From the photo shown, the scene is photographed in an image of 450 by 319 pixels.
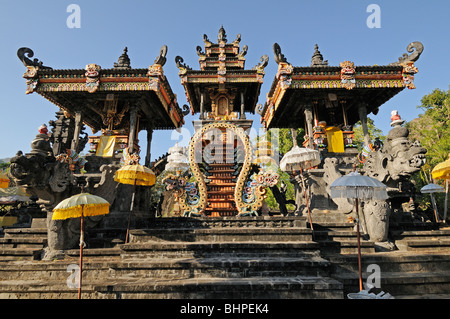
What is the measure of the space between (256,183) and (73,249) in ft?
19.6

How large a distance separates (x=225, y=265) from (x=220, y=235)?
1469 millimetres

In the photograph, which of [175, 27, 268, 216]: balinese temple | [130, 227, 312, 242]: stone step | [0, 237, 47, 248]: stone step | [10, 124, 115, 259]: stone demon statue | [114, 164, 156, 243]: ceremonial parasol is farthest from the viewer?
[175, 27, 268, 216]: balinese temple

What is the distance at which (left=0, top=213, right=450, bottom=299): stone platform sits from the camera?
4008mm

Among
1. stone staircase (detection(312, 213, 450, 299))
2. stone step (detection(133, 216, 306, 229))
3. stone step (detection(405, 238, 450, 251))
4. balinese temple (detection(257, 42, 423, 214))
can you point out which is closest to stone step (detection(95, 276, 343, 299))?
stone staircase (detection(312, 213, 450, 299))

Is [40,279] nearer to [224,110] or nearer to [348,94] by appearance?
[224,110]

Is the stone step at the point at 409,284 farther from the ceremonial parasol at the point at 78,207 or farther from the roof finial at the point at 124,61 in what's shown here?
the roof finial at the point at 124,61

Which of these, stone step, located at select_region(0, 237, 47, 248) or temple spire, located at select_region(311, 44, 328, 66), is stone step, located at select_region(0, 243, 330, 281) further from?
temple spire, located at select_region(311, 44, 328, 66)

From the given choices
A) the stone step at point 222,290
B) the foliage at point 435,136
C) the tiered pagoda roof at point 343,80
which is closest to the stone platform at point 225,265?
the stone step at point 222,290

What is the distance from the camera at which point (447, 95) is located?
20906 millimetres

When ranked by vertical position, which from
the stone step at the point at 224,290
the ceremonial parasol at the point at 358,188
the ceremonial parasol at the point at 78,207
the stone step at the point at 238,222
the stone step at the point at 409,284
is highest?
the ceremonial parasol at the point at 358,188

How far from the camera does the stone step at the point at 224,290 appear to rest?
13.0ft

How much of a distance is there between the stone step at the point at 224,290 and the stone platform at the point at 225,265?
0.02m

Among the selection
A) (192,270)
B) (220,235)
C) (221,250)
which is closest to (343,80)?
(220,235)
